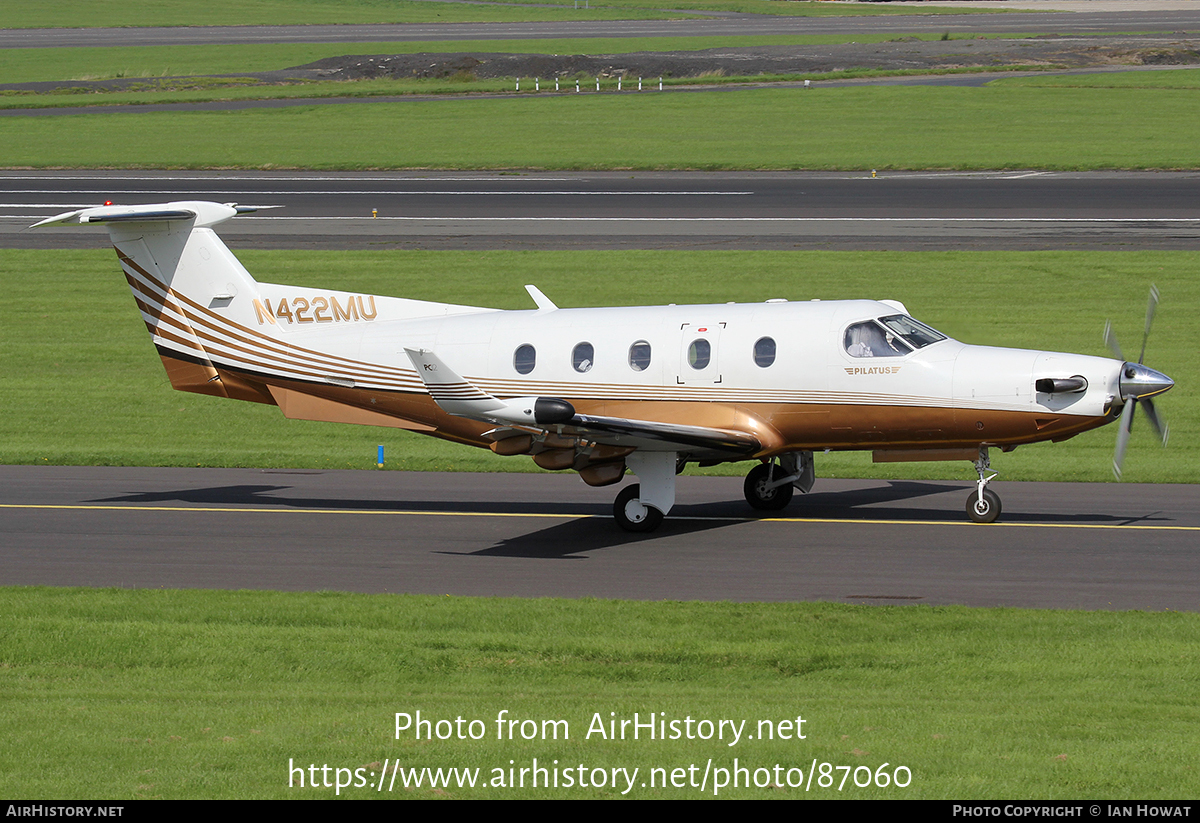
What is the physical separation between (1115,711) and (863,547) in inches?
267

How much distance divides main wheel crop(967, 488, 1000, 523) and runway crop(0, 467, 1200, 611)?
216 mm

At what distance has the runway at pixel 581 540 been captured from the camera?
15102 mm

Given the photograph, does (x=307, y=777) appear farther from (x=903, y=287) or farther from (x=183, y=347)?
(x=903, y=287)

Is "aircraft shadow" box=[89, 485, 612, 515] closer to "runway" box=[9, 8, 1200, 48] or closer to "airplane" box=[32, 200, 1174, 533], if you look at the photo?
"airplane" box=[32, 200, 1174, 533]

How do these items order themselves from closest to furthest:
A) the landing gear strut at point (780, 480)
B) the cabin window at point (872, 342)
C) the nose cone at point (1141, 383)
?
the nose cone at point (1141, 383) < the cabin window at point (872, 342) < the landing gear strut at point (780, 480)

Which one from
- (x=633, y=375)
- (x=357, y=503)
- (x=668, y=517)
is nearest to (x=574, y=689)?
(x=633, y=375)

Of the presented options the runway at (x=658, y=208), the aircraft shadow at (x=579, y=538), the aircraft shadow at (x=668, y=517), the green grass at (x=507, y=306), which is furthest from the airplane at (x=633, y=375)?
the runway at (x=658, y=208)

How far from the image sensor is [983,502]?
1786cm

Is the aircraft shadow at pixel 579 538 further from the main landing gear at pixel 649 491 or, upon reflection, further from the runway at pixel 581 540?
the main landing gear at pixel 649 491

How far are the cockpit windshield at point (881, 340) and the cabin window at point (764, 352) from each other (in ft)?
3.19

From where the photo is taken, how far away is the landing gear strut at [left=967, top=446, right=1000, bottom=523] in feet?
58.4

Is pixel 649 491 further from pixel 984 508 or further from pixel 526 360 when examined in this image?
pixel 984 508

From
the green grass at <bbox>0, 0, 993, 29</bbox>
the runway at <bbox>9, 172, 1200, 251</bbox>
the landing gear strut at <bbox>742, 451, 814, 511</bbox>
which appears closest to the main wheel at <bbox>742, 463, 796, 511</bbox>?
the landing gear strut at <bbox>742, 451, 814, 511</bbox>

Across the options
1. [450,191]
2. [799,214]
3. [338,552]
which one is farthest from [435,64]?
[338,552]
